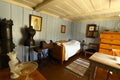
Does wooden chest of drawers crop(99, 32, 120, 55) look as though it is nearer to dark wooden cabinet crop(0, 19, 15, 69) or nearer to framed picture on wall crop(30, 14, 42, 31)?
framed picture on wall crop(30, 14, 42, 31)

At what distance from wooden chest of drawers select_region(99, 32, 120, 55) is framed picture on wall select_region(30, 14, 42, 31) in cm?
307

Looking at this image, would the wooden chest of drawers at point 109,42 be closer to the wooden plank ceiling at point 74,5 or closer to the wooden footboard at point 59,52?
the wooden plank ceiling at point 74,5

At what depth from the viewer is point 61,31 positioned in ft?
14.8

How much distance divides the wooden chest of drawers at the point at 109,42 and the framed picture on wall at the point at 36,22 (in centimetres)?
307

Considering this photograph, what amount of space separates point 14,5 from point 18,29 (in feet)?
2.58

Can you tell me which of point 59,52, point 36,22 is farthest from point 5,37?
point 59,52

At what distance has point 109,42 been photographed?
11.1ft

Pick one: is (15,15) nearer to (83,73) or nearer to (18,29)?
(18,29)

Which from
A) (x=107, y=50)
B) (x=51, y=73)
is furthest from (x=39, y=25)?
(x=107, y=50)

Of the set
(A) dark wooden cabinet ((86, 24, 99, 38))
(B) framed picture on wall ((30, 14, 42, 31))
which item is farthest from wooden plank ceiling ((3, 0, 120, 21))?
(A) dark wooden cabinet ((86, 24, 99, 38))

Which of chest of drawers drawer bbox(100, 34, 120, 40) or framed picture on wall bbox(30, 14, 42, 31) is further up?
framed picture on wall bbox(30, 14, 42, 31)

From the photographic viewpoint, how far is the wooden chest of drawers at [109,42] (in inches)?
127

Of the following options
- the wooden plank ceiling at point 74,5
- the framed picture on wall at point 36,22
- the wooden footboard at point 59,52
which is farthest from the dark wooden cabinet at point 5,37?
the wooden footboard at point 59,52

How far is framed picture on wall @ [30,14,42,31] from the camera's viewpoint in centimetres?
285
